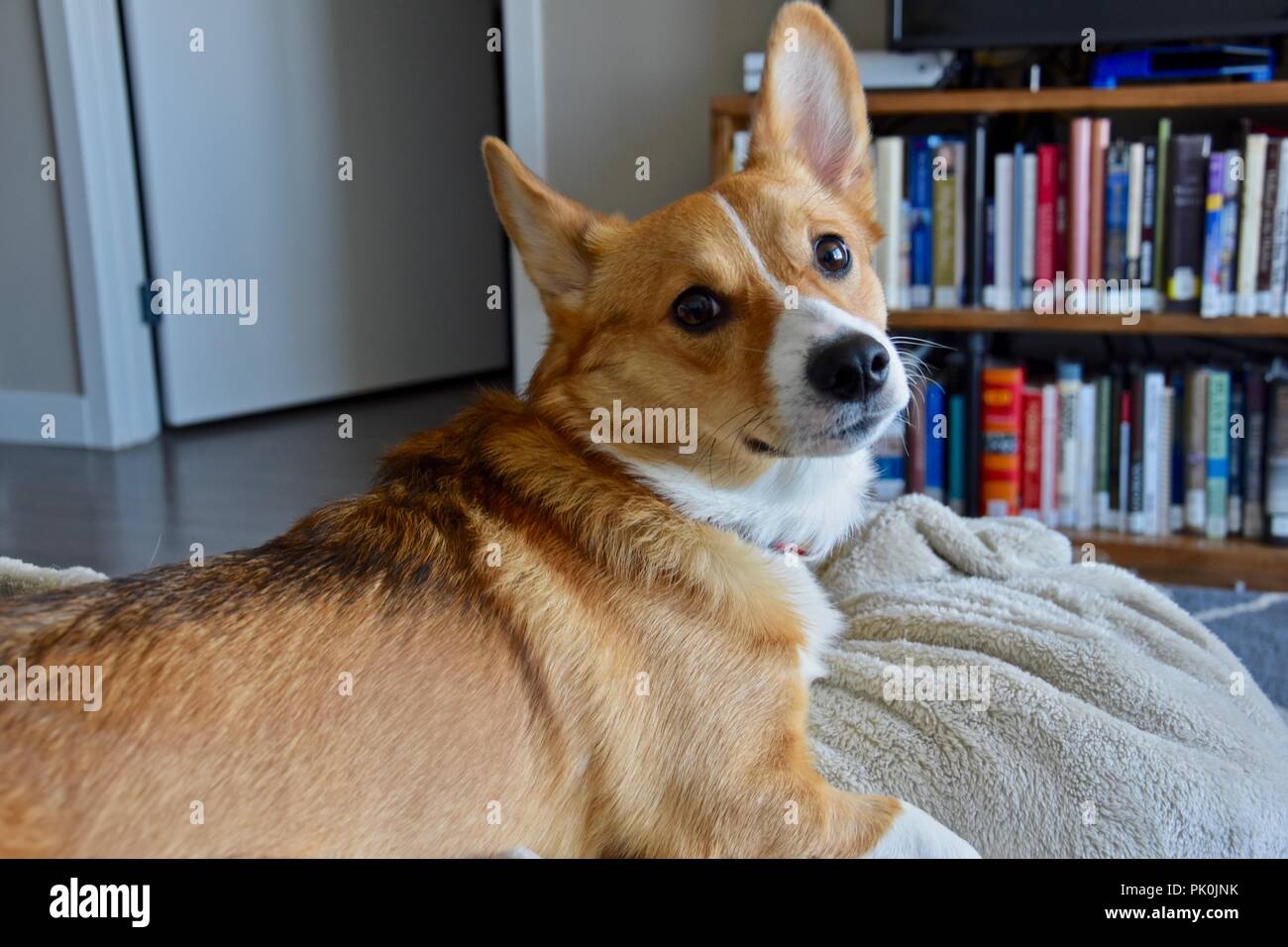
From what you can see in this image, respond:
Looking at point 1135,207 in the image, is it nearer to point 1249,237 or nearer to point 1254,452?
point 1249,237

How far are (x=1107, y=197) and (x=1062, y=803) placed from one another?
1846 millimetres

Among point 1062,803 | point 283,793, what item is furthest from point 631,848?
point 1062,803

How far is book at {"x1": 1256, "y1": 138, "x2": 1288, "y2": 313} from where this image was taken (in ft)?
8.24

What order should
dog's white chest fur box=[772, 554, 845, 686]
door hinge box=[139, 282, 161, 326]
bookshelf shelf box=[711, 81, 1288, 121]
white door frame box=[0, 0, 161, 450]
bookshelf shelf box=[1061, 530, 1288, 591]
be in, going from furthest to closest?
door hinge box=[139, 282, 161, 326] < white door frame box=[0, 0, 161, 450] < bookshelf shelf box=[1061, 530, 1288, 591] < bookshelf shelf box=[711, 81, 1288, 121] < dog's white chest fur box=[772, 554, 845, 686]

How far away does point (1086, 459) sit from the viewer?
2715 millimetres

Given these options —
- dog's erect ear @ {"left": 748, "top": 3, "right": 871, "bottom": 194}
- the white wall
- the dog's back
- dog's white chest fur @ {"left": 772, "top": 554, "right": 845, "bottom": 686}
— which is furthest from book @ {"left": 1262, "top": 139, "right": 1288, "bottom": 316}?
the white wall

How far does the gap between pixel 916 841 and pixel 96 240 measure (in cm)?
362

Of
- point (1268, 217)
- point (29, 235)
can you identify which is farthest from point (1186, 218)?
point (29, 235)

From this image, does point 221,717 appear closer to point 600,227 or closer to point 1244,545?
point 600,227

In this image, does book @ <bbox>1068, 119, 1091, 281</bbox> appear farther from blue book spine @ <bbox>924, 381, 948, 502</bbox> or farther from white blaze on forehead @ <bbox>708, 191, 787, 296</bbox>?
white blaze on forehead @ <bbox>708, 191, 787, 296</bbox>

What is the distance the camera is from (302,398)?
15.2 ft

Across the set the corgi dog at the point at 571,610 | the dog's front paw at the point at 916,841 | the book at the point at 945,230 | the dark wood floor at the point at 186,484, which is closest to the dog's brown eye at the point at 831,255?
the corgi dog at the point at 571,610

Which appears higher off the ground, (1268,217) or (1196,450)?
(1268,217)

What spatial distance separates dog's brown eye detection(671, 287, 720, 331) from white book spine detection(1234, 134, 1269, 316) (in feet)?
5.95
